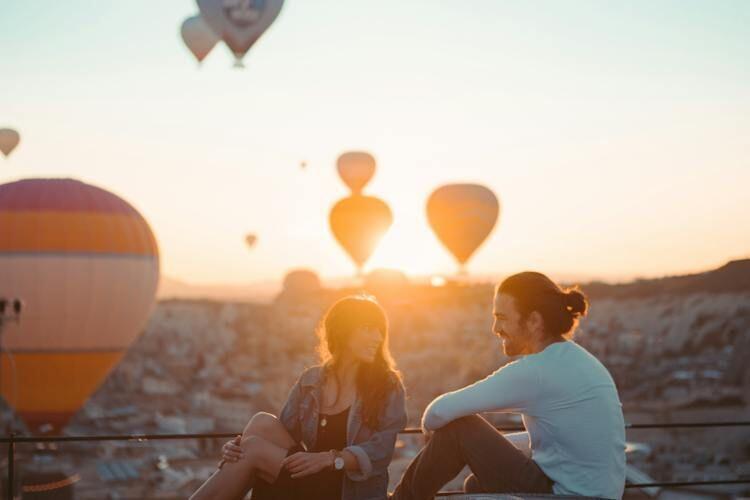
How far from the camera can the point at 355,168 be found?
35.4 meters

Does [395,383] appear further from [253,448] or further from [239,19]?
[239,19]

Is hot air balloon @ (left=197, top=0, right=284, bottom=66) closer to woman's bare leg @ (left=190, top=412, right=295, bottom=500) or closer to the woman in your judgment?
the woman

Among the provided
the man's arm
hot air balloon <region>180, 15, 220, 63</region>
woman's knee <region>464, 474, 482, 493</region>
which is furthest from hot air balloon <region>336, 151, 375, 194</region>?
the man's arm

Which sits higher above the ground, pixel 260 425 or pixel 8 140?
pixel 8 140

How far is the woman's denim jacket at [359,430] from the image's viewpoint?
12.8ft

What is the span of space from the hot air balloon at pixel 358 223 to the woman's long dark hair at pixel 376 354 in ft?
105

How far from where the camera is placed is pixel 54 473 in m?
26.8

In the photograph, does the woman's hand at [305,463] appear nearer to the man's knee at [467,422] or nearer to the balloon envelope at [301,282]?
the man's knee at [467,422]

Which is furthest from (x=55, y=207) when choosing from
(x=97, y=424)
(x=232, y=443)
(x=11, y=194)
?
(x=97, y=424)

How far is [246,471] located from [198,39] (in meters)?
22.3

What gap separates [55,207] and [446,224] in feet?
40.9

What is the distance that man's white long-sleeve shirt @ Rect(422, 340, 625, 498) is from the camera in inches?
129

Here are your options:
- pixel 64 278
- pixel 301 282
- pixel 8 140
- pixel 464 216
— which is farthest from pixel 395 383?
pixel 301 282

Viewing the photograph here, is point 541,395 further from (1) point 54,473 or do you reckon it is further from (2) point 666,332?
(2) point 666,332
